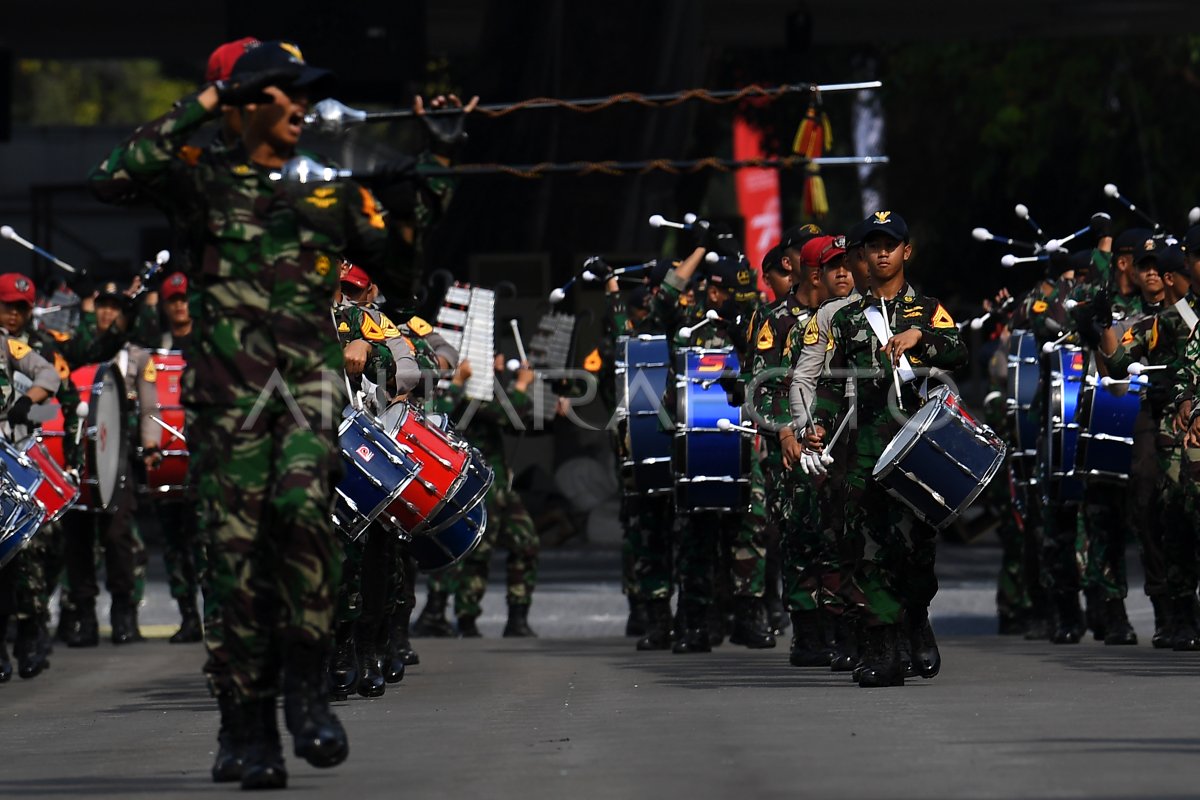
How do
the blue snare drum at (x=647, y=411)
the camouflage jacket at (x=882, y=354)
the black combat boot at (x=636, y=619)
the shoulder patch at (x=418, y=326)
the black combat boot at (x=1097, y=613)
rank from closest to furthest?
the camouflage jacket at (x=882, y=354) < the shoulder patch at (x=418, y=326) < the blue snare drum at (x=647, y=411) < the black combat boot at (x=1097, y=613) < the black combat boot at (x=636, y=619)

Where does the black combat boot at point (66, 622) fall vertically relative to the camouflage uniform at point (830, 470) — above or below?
below

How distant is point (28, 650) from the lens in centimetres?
1645

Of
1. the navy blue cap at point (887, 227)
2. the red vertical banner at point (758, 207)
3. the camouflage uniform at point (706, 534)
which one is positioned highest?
the red vertical banner at point (758, 207)

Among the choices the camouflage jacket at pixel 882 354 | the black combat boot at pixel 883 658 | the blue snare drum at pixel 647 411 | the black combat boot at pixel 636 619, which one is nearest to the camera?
the camouflage jacket at pixel 882 354

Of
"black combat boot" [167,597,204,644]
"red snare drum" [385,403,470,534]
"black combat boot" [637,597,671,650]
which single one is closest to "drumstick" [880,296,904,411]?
"red snare drum" [385,403,470,534]

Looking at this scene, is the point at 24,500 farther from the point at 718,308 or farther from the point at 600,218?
the point at 600,218

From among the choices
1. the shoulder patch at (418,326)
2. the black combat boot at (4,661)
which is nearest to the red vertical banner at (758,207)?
the black combat boot at (4,661)

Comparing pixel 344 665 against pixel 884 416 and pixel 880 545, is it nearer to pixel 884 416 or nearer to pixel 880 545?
pixel 880 545

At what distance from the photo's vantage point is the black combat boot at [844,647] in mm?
14688

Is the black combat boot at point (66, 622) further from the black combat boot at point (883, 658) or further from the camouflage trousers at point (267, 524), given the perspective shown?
the camouflage trousers at point (267, 524)

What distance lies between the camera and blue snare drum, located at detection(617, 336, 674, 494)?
651 inches

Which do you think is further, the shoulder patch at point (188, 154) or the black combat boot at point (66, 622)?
the black combat boot at point (66, 622)

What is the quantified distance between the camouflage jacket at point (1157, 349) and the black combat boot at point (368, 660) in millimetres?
4430

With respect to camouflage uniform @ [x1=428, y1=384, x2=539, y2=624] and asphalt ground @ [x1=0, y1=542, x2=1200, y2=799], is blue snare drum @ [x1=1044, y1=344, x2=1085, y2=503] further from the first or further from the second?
camouflage uniform @ [x1=428, y1=384, x2=539, y2=624]
